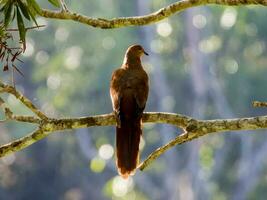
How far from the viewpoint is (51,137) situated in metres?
29.3

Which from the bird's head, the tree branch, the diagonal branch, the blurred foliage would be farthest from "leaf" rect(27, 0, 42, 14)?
the blurred foliage

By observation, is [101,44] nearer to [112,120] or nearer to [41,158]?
[41,158]

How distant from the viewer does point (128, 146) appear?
592 centimetres

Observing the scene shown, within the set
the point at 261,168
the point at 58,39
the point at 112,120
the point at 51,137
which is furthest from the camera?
the point at 58,39

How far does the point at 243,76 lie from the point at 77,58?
5.51 m

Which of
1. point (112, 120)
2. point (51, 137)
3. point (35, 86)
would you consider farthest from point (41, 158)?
point (112, 120)

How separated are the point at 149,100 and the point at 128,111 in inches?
898

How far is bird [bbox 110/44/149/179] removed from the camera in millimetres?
5816

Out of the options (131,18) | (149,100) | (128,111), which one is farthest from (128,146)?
(149,100)

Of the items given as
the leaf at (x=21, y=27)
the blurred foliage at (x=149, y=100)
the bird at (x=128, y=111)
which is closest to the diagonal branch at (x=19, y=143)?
the leaf at (x=21, y=27)

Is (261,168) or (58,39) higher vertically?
(58,39)

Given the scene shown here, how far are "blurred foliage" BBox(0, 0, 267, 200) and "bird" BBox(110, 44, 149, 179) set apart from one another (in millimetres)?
18831

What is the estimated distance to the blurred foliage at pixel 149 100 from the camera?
2739 centimetres

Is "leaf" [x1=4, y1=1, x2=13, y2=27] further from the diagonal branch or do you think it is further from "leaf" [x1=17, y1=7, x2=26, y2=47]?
the diagonal branch
